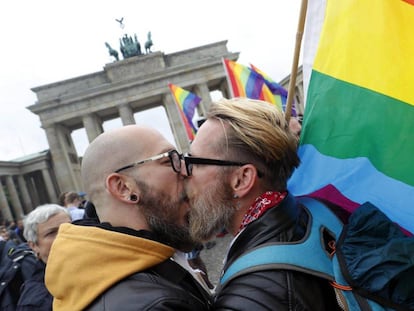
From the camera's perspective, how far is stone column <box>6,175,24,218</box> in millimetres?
36781

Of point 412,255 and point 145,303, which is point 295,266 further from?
point 145,303

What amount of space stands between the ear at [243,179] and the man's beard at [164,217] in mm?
282

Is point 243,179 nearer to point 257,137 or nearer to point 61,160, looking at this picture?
point 257,137

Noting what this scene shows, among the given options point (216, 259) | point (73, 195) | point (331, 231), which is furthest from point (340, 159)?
point (73, 195)

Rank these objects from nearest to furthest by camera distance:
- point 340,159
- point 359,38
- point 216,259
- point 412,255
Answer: point 412,255, point 359,38, point 340,159, point 216,259

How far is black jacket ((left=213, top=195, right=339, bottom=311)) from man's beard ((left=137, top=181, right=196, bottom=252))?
344 mm

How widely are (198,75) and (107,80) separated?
8.92 metres

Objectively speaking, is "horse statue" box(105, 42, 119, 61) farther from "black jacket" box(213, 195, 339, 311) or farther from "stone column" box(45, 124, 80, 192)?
"black jacket" box(213, 195, 339, 311)

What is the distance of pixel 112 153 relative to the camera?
1.49 m

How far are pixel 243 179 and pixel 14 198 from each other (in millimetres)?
41597

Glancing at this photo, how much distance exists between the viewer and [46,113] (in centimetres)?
3178

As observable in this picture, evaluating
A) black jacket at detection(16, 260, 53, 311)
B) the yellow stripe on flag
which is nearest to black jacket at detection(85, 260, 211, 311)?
the yellow stripe on flag

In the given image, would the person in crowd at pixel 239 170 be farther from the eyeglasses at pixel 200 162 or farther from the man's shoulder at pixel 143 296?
the man's shoulder at pixel 143 296

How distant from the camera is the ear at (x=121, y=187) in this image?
146 cm
